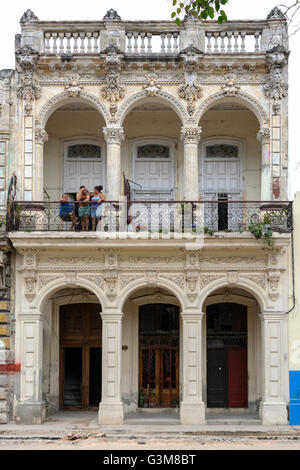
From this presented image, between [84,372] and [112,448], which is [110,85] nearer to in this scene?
[84,372]

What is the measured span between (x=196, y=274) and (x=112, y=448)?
5.75 meters

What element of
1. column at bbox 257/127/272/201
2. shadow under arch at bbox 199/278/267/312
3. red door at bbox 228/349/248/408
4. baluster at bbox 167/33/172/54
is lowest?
red door at bbox 228/349/248/408

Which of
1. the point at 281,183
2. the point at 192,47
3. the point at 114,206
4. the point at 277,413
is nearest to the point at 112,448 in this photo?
the point at 277,413

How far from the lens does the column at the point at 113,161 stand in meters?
22.5

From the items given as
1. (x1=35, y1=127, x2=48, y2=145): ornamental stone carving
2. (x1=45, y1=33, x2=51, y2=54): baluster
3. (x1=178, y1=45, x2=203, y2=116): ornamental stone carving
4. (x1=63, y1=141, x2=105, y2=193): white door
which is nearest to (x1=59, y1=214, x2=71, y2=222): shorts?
(x1=63, y1=141, x2=105, y2=193): white door

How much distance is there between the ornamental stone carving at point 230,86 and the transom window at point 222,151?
2.14m

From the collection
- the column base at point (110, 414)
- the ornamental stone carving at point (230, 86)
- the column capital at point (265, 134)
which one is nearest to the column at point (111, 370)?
the column base at point (110, 414)

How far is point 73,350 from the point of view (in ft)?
81.5

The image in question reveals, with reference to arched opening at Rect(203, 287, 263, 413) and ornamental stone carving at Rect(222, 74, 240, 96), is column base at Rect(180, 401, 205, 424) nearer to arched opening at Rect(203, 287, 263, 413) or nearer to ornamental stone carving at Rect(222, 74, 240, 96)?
arched opening at Rect(203, 287, 263, 413)

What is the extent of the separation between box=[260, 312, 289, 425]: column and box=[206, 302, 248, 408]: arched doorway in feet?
7.68

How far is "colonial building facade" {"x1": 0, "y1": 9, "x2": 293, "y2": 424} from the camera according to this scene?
21953mm

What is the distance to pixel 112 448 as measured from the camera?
17938 millimetres

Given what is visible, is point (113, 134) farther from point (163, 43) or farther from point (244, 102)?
point (244, 102)

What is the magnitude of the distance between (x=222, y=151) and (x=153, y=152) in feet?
6.50
